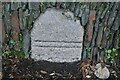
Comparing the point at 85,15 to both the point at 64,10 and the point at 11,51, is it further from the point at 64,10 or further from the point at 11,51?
the point at 11,51

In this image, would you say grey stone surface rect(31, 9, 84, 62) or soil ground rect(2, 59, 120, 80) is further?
soil ground rect(2, 59, 120, 80)

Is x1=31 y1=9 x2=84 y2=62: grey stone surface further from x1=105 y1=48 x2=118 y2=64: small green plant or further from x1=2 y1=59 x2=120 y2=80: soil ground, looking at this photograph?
x1=105 y1=48 x2=118 y2=64: small green plant

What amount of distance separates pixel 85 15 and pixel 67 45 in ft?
1.09

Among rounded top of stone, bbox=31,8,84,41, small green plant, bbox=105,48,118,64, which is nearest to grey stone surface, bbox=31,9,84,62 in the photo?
rounded top of stone, bbox=31,8,84,41

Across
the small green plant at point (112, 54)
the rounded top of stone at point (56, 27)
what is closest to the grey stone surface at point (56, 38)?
the rounded top of stone at point (56, 27)

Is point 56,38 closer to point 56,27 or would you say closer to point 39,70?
point 56,27

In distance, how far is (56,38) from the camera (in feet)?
10.0

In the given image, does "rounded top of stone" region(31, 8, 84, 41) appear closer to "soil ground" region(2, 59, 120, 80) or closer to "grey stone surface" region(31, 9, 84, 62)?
"grey stone surface" region(31, 9, 84, 62)

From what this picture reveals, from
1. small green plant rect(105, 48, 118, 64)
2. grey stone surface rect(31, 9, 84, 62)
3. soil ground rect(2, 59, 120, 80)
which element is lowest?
soil ground rect(2, 59, 120, 80)

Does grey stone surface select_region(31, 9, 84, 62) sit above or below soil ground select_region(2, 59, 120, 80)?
above

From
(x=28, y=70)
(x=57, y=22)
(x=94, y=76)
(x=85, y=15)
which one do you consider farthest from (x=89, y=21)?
(x=28, y=70)

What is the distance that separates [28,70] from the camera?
10.2 feet

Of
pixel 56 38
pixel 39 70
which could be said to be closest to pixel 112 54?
pixel 56 38

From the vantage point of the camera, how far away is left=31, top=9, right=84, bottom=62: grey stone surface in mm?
2965
